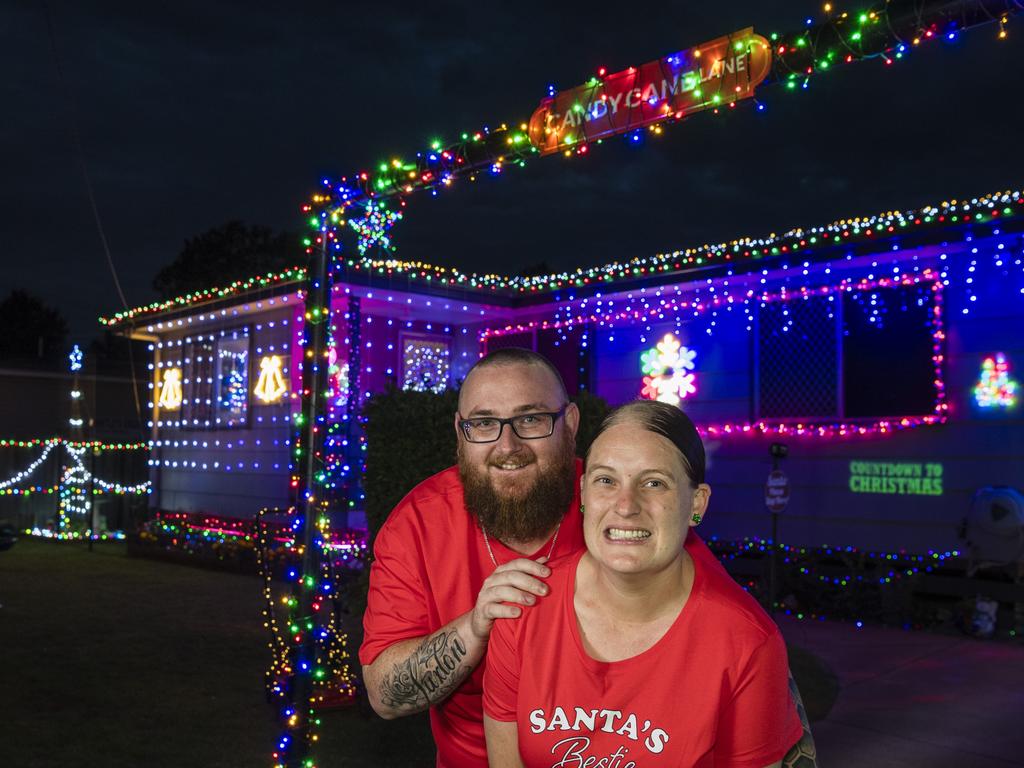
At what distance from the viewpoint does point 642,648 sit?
2014mm

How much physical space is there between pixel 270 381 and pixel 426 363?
2.46 m

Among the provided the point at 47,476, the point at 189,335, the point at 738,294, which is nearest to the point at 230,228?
the point at 47,476

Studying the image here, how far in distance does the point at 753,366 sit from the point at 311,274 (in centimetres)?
688

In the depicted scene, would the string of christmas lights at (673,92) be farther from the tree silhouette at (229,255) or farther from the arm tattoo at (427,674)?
the tree silhouette at (229,255)

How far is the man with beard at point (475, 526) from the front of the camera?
2635 millimetres

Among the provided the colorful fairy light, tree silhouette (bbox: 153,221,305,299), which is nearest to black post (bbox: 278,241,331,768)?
the colorful fairy light

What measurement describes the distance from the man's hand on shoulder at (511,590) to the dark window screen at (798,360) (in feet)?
28.2

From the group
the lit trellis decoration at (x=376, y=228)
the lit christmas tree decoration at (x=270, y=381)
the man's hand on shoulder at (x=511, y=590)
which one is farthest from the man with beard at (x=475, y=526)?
the lit christmas tree decoration at (x=270, y=381)

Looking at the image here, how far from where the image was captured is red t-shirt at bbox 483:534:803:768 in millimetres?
1922

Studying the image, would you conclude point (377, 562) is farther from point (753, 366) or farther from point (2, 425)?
point (2, 425)

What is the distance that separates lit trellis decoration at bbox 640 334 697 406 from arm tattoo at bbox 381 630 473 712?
921 cm

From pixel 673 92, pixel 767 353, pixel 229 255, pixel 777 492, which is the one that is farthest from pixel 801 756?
pixel 229 255

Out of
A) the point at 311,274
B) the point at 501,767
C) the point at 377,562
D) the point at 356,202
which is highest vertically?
the point at 356,202

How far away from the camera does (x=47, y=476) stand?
19.2 meters
